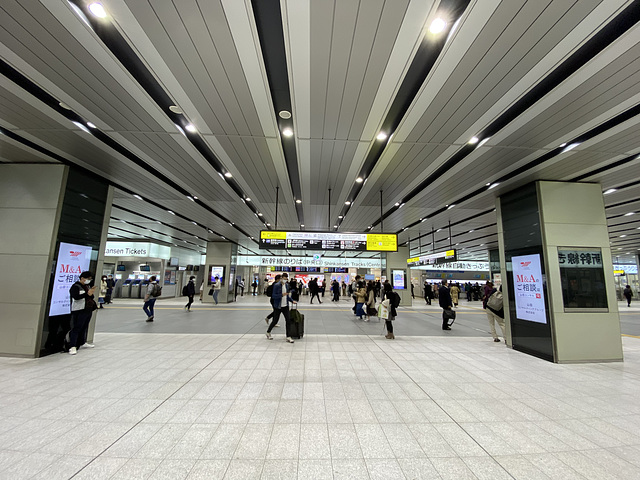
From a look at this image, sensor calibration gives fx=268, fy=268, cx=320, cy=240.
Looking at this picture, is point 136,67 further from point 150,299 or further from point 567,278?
point 567,278

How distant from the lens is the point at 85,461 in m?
2.31

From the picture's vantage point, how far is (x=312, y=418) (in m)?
3.09

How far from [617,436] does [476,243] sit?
16.7 meters

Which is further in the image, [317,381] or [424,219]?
[424,219]

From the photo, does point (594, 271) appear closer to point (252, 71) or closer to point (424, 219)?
point (424, 219)

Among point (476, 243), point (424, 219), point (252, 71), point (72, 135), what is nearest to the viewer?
point (252, 71)

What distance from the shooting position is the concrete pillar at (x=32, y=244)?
17.2ft

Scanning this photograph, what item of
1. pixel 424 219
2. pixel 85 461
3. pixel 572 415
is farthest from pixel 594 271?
pixel 85 461

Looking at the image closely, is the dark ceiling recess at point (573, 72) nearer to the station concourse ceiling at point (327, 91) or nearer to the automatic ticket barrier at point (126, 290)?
the station concourse ceiling at point (327, 91)

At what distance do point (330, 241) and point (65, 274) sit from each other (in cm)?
634

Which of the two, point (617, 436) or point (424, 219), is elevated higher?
point (424, 219)

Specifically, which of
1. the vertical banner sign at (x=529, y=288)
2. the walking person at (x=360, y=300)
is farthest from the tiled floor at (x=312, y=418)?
the walking person at (x=360, y=300)

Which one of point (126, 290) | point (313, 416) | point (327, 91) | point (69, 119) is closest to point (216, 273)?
point (126, 290)

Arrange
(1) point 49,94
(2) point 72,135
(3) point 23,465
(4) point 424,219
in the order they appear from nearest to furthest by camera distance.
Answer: (3) point 23,465 < (1) point 49,94 < (2) point 72,135 < (4) point 424,219
